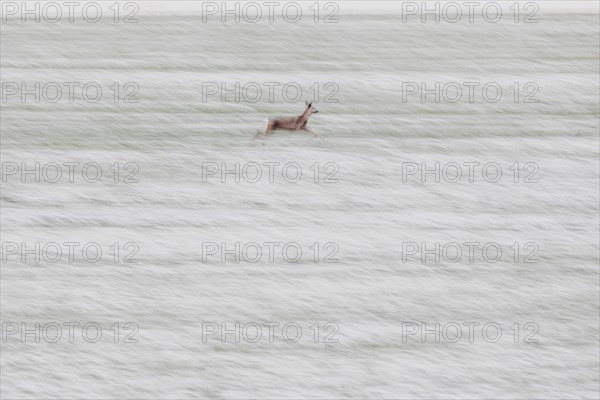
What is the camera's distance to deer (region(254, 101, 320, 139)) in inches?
36.8

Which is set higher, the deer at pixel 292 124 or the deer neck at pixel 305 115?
the deer neck at pixel 305 115

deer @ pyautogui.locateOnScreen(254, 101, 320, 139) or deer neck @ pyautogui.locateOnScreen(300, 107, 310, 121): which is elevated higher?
deer neck @ pyautogui.locateOnScreen(300, 107, 310, 121)

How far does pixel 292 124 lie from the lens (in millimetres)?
934

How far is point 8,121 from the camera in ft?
3.12

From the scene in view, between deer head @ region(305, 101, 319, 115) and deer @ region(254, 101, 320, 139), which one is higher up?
deer head @ region(305, 101, 319, 115)

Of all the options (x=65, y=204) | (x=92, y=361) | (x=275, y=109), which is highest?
(x=275, y=109)

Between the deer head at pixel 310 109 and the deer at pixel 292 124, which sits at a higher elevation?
the deer head at pixel 310 109

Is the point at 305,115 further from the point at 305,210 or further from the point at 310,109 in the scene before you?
the point at 305,210

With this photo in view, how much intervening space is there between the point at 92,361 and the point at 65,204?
196 millimetres

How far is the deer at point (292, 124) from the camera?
0.93 metres

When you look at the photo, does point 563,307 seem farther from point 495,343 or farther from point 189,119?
point 189,119

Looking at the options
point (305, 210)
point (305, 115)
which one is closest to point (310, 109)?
point (305, 115)

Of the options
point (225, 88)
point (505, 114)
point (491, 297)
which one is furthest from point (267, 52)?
point (491, 297)

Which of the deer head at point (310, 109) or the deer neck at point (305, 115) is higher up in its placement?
the deer head at point (310, 109)
